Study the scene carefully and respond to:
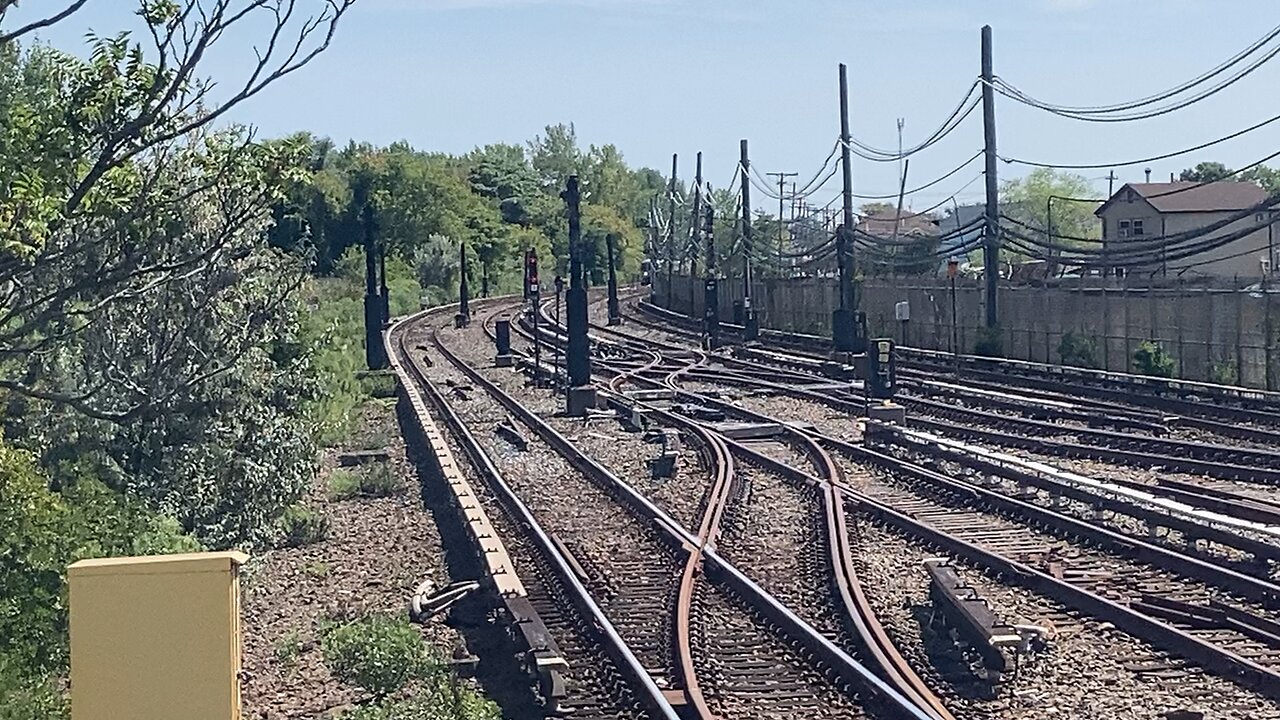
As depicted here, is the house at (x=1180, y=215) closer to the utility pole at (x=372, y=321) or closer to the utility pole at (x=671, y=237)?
the utility pole at (x=671, y=237)

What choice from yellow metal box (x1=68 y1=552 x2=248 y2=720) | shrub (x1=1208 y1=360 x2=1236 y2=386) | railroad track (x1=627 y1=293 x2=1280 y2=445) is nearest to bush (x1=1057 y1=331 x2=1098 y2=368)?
railroad track (x1=627 y1=293 x2=1280 y2=445)

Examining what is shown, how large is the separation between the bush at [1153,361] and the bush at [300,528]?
1771 centimetres

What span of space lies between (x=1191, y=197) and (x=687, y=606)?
5942cm

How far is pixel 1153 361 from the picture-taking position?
99.9 ft

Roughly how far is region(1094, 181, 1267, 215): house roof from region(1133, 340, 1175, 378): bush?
3306 centimetres

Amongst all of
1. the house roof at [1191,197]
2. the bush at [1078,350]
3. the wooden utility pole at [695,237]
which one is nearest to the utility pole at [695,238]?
the wooden utility pole at [695,237]

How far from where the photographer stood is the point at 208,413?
17.2 metres

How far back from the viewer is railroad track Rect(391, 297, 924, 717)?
9.78m

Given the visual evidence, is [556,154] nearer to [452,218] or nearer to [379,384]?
[452,218]

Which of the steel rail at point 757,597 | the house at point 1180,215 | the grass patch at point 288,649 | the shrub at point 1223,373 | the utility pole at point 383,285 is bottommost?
the grass patch at point 288,649

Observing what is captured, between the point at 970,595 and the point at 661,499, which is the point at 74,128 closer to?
the point at 970,595

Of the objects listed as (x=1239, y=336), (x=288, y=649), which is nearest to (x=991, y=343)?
(x=1239, y=336)

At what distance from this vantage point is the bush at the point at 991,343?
3775 centimetres

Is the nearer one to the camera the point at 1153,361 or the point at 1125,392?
the point at 1125,392
